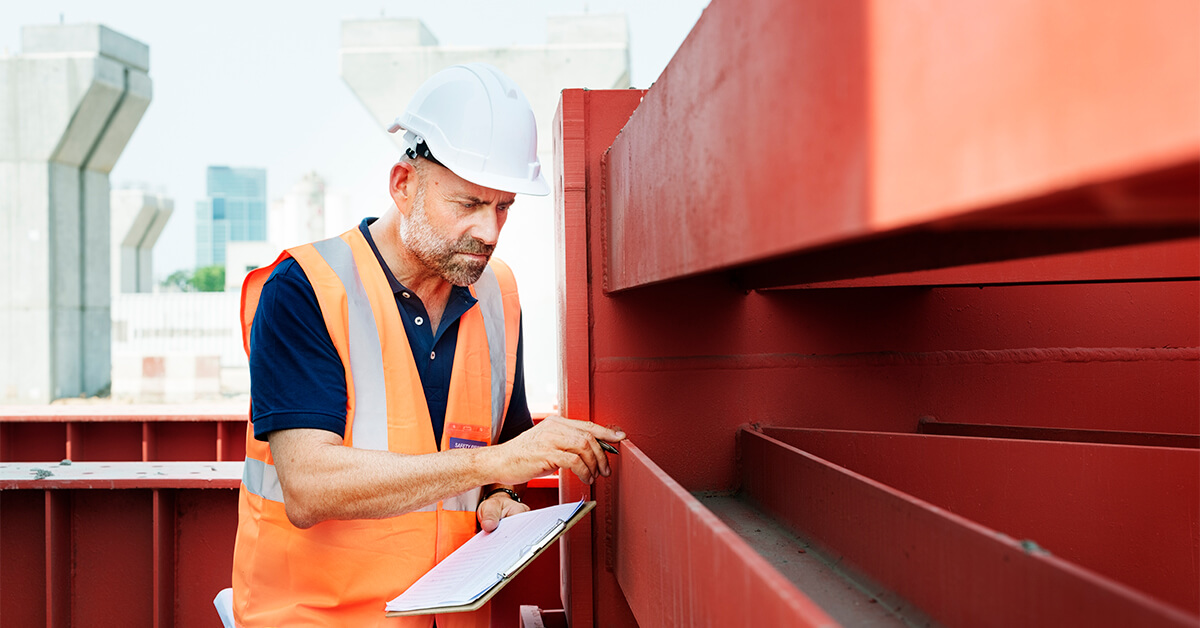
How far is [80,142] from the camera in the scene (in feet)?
54.6

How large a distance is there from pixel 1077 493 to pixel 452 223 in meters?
1.87

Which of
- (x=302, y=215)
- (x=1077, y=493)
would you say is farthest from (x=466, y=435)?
(x=302, y=215)

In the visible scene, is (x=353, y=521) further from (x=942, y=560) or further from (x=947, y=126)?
(x=947, y=126)

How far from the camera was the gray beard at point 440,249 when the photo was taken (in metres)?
2.22

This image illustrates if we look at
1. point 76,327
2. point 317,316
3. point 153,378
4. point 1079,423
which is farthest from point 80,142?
point 1079,423

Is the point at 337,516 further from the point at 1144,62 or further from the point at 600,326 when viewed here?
the point at 1144,62

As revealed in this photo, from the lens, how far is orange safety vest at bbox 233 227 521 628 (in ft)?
6.70

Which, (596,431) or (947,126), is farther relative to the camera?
(596,431)

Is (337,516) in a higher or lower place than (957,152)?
lower

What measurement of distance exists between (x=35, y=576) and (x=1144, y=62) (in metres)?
4.43

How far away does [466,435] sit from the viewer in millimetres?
2270

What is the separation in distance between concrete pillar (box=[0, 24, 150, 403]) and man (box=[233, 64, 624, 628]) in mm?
17824

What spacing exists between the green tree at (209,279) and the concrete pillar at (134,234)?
4009cm

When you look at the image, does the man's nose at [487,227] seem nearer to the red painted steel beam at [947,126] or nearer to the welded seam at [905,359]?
the welded seam at [905,359]
